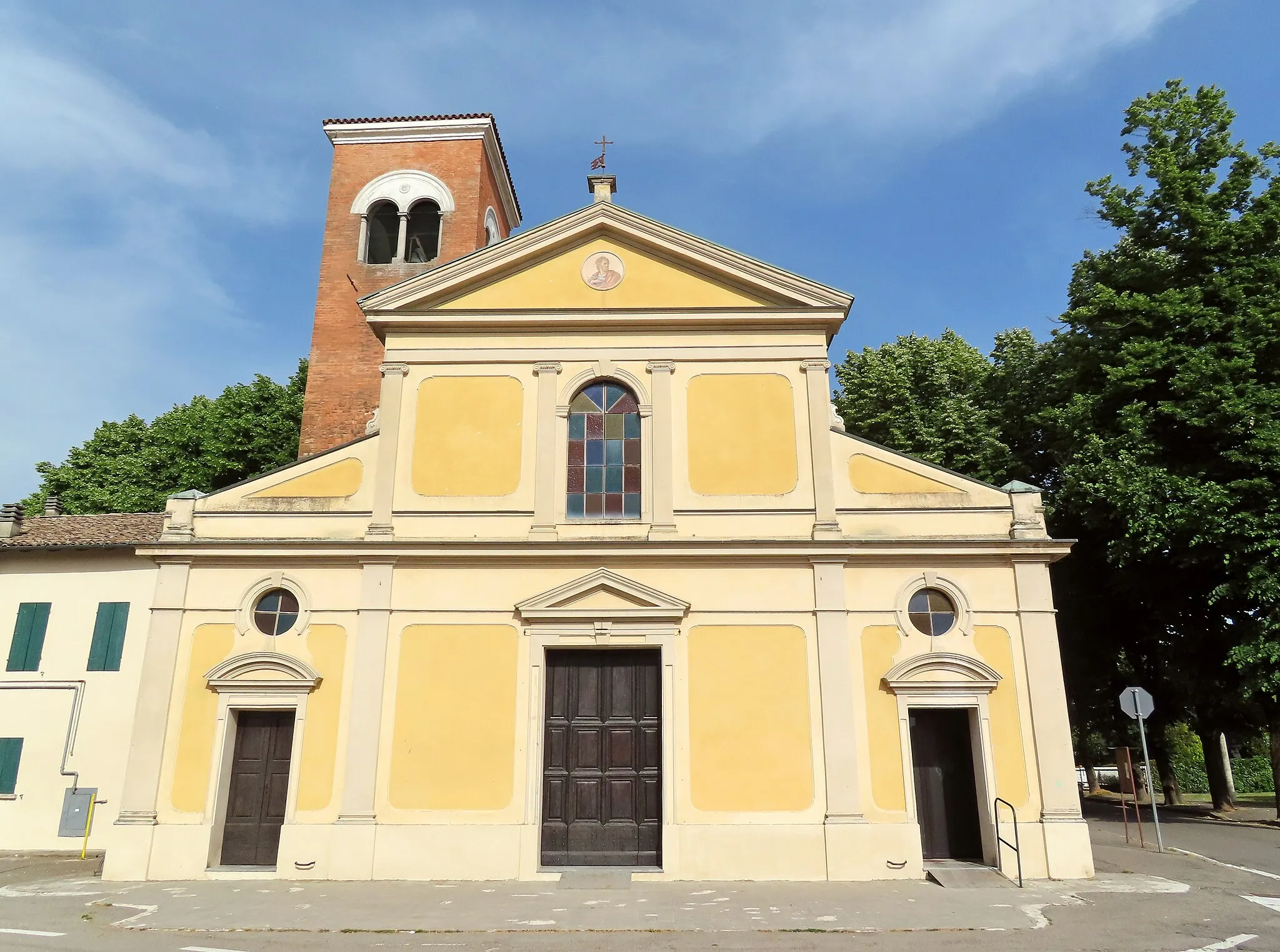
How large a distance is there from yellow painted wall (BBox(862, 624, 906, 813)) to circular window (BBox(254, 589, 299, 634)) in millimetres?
8353

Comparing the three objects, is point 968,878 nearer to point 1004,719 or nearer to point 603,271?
point 1004,719

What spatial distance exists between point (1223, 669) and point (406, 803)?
1757 cm

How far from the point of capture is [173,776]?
1234 centimetres

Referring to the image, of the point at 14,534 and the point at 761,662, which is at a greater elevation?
the point at 14,534

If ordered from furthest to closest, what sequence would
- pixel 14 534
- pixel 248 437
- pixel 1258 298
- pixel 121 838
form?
pixel 248 437 < pixel 14 534 < pixel 1258 298 < pixel 121 838

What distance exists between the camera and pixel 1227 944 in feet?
27.5

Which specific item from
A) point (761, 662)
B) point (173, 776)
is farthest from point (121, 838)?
point (761, 662)

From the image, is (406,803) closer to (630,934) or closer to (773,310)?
(630,934)

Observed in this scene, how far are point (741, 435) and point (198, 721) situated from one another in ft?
29.4

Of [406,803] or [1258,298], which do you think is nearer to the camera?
[406,803]

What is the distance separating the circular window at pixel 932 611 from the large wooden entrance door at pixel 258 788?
9146mm

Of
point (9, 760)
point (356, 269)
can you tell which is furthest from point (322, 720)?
point (356, 269)

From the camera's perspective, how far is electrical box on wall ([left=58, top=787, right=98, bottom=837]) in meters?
15.8

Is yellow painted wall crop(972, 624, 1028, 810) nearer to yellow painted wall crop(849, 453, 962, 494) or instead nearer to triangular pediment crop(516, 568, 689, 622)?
yellow painted wall crop(849, 453, 962, 494)
